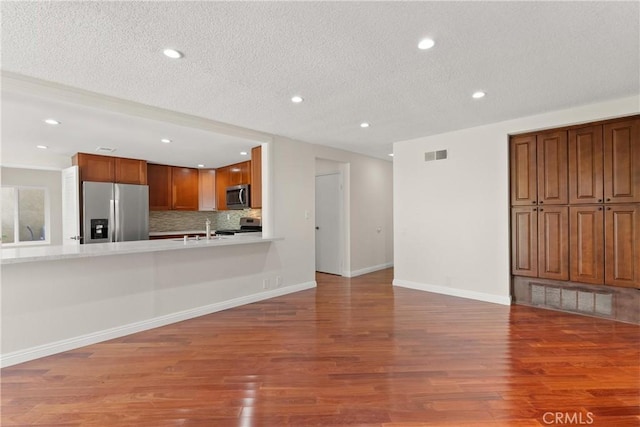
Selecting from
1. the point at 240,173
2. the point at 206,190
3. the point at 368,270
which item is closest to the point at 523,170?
the point at 368,270

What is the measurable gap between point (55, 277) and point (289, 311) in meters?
2.35

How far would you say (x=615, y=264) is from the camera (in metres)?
3.28

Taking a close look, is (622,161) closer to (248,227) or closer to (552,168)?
(552,168)

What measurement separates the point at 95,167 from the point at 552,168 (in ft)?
22.1

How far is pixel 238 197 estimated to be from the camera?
5.72 metres

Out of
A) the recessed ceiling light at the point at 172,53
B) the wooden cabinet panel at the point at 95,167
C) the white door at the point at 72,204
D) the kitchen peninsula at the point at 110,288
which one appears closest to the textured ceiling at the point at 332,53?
the recessed ceiling light at the point at 172,53

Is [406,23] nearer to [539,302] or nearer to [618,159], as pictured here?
[618,159]

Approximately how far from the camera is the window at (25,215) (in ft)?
17.3

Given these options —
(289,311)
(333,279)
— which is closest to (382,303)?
(289,311)

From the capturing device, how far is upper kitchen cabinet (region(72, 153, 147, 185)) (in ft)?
15.9

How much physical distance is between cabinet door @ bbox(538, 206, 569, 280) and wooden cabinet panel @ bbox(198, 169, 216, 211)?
595 cm

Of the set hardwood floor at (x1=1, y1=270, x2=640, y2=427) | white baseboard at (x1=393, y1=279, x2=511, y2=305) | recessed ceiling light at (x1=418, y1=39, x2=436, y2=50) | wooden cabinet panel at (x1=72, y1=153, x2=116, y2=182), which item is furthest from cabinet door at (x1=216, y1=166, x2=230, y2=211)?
recessed ceiling light at (x1=418, y1=39, x2=436, y2=50)

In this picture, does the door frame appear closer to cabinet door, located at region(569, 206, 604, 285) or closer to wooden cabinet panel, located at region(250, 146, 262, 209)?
wooden cabinet panel, located at region(250, 146, 262, 209)

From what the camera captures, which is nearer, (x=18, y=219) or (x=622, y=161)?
(x=622, y=161)
